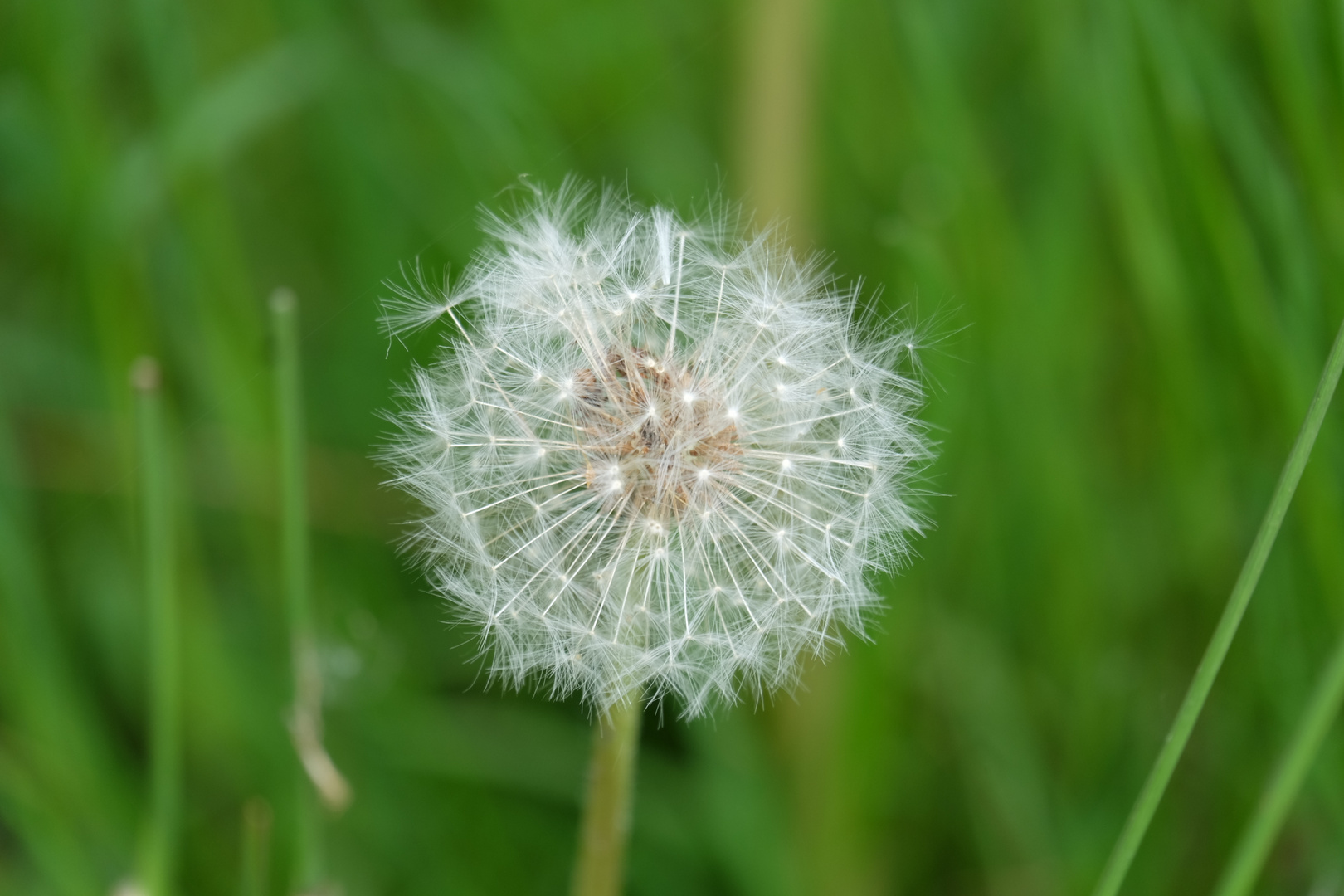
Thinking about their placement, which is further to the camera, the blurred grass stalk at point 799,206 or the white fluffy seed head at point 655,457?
the blurred grass stalk at point 799,206

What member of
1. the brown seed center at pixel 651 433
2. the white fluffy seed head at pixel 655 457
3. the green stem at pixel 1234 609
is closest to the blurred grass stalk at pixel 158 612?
the white fluffy seed head at pixel 655 457

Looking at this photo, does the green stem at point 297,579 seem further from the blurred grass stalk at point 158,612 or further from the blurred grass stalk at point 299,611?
the blurred grass stalk at point 158,612

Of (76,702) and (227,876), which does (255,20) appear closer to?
(76,702)

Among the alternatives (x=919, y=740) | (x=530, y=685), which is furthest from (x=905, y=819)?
(x=530, y=685)

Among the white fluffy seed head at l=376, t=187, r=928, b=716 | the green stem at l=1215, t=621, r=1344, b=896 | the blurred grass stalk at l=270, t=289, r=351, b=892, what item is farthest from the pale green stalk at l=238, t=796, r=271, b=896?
the green stem at l=1215, t=621, r=1344, b=896

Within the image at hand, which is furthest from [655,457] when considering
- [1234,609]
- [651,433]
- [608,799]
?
[1234,609]

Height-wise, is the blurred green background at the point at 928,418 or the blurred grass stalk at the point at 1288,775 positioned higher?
the blurred green background at the point at 928,418
